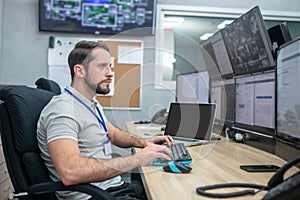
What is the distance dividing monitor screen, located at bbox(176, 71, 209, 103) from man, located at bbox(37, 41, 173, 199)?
89 centimetres

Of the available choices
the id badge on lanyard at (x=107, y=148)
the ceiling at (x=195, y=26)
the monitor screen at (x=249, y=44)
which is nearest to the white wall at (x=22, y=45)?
the ceiling at (x=195, y=26)

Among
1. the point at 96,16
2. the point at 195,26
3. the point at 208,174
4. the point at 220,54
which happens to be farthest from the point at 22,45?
the point at 208,174

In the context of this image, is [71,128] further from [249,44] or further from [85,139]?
[249,44]

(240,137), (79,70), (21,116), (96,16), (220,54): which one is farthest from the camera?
(96,16)

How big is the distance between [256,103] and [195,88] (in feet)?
2.90

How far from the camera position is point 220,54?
86.8 inches

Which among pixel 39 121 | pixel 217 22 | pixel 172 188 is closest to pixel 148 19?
pixel 217 22

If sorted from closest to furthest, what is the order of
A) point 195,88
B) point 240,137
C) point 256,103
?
point 256,103 < point 240,137 < point 195,88

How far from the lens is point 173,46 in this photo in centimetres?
345

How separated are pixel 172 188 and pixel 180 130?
3.29 ft

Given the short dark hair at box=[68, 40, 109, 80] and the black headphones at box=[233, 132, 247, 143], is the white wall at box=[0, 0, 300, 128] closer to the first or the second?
the black headphones at box=[233, 132, 247, 143]

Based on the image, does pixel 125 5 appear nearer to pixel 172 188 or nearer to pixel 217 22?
pixel 217 22

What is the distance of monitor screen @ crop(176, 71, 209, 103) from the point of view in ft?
7.66

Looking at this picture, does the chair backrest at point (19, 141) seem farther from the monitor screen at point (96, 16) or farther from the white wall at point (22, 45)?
the monitor screen at point (96, 16)
